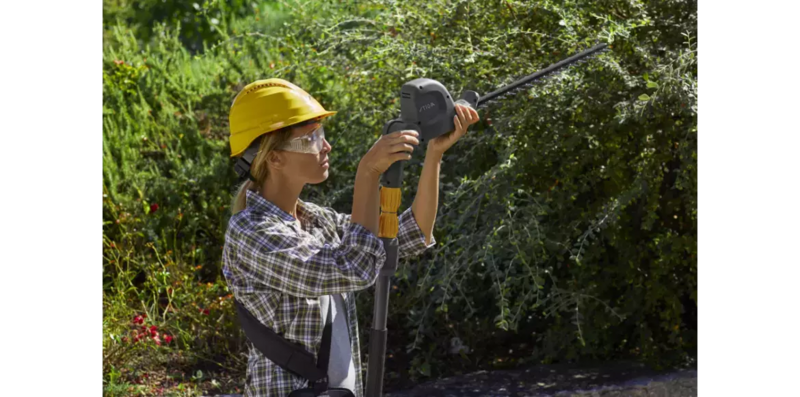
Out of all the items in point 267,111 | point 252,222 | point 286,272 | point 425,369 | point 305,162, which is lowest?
point 425,369

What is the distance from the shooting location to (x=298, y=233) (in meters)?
2.19

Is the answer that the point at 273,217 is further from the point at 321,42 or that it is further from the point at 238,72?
the point at 238,72

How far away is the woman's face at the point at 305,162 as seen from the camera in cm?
223

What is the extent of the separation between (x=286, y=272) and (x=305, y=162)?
0.32 m

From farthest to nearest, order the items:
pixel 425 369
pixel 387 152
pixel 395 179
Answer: pixel 425 369 < pixel 395 179 < pixel 387 152

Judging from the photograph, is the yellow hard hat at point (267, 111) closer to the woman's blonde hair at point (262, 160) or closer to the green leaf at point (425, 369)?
the woman's blonde hair at point (262, 160)

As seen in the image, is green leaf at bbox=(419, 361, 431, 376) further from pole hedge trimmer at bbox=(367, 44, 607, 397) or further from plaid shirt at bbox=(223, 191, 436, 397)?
pole hedge trimmer at bbox=(367, 44, 607, 397)

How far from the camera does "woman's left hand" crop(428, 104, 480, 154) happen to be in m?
2.27

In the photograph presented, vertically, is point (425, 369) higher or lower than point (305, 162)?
lower

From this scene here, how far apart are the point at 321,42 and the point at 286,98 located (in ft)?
8.50

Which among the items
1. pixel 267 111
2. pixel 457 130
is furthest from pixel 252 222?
pixel 457 130

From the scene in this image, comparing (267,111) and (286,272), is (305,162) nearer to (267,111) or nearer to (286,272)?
(267,111)
